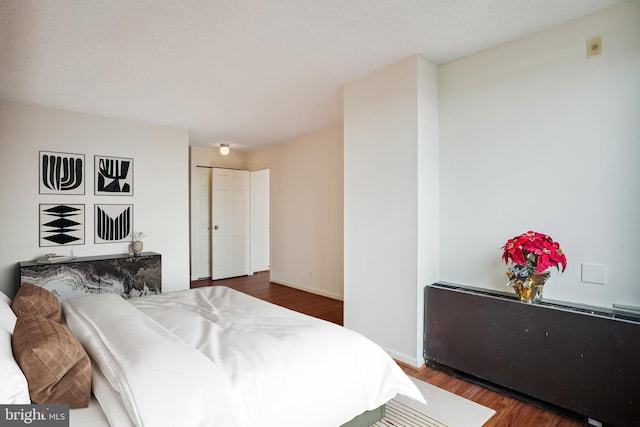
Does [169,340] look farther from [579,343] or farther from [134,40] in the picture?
[579,343]

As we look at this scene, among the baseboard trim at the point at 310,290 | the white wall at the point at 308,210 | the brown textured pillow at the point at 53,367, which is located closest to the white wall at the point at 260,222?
the white wall at the point at 308,210

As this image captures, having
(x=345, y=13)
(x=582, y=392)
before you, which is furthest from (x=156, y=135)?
(x=582, y=392)

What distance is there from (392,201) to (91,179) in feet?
12.3

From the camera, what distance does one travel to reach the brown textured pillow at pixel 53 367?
1.22 m

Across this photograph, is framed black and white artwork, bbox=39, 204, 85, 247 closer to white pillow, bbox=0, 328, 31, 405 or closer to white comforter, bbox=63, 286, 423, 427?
white comforter, bbox=63, 286, 423, 427

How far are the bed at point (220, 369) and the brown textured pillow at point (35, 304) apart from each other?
0.07ft

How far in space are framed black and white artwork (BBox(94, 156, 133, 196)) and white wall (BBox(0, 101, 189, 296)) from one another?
0.07 m

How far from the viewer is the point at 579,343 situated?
2021 millimetres

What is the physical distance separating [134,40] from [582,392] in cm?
377

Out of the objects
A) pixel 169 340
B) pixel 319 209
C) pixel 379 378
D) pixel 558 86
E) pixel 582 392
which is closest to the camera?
pixel 169 340

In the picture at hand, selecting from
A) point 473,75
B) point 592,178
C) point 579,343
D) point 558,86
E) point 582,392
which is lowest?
point 582,392

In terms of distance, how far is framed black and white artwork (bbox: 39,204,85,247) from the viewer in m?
3.90

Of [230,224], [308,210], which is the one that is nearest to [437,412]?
[308,210]

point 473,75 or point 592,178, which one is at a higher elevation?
point 473,75
